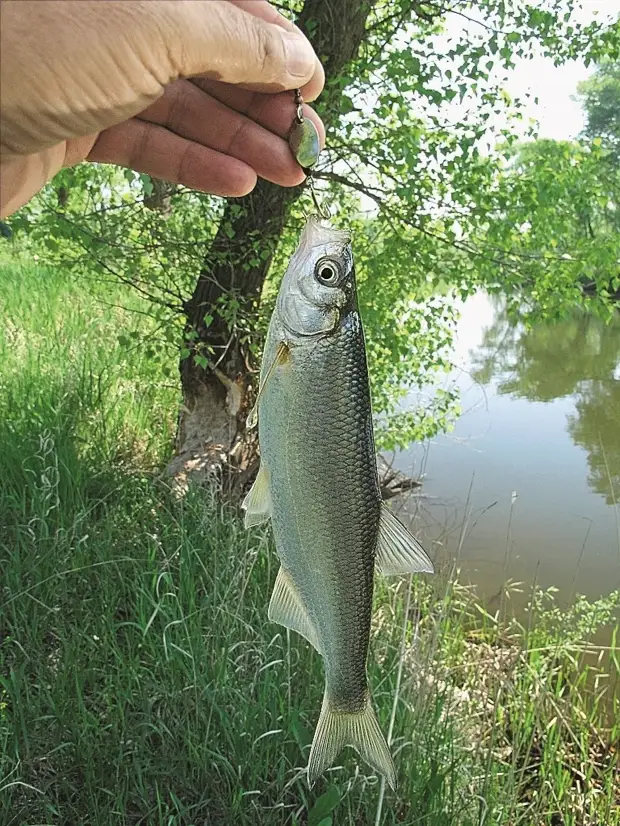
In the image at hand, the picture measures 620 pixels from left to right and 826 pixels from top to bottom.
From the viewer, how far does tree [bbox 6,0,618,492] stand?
408 cm

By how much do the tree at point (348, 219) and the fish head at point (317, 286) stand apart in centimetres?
256

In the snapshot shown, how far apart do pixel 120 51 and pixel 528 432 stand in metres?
8.34

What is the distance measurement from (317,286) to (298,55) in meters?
0.49

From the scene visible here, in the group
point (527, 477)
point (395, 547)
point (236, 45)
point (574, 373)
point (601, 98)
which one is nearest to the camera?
point (236, 45)

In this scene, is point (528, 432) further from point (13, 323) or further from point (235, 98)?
point (235, 98)

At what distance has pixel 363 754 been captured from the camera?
1.71m

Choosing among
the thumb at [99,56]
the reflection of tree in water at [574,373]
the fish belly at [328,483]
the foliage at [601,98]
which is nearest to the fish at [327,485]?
the fish belly at [328,483]

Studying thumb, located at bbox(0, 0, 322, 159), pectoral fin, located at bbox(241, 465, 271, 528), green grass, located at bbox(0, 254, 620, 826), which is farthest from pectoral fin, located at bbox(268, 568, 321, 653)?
thumb, located at bbox(0, 0, 322, 159)

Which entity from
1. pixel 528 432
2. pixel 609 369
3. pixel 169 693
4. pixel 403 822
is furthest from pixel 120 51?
pixel 609 369

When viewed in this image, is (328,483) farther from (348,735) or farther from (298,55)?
(298,55)

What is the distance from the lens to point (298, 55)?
1.49 m

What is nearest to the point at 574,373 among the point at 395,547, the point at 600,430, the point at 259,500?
the point at 600,430

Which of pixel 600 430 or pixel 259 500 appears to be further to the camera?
pixel 600 430

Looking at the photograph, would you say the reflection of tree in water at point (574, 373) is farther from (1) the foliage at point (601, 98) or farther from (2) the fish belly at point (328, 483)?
(1) the foliage at point (601, 98)
